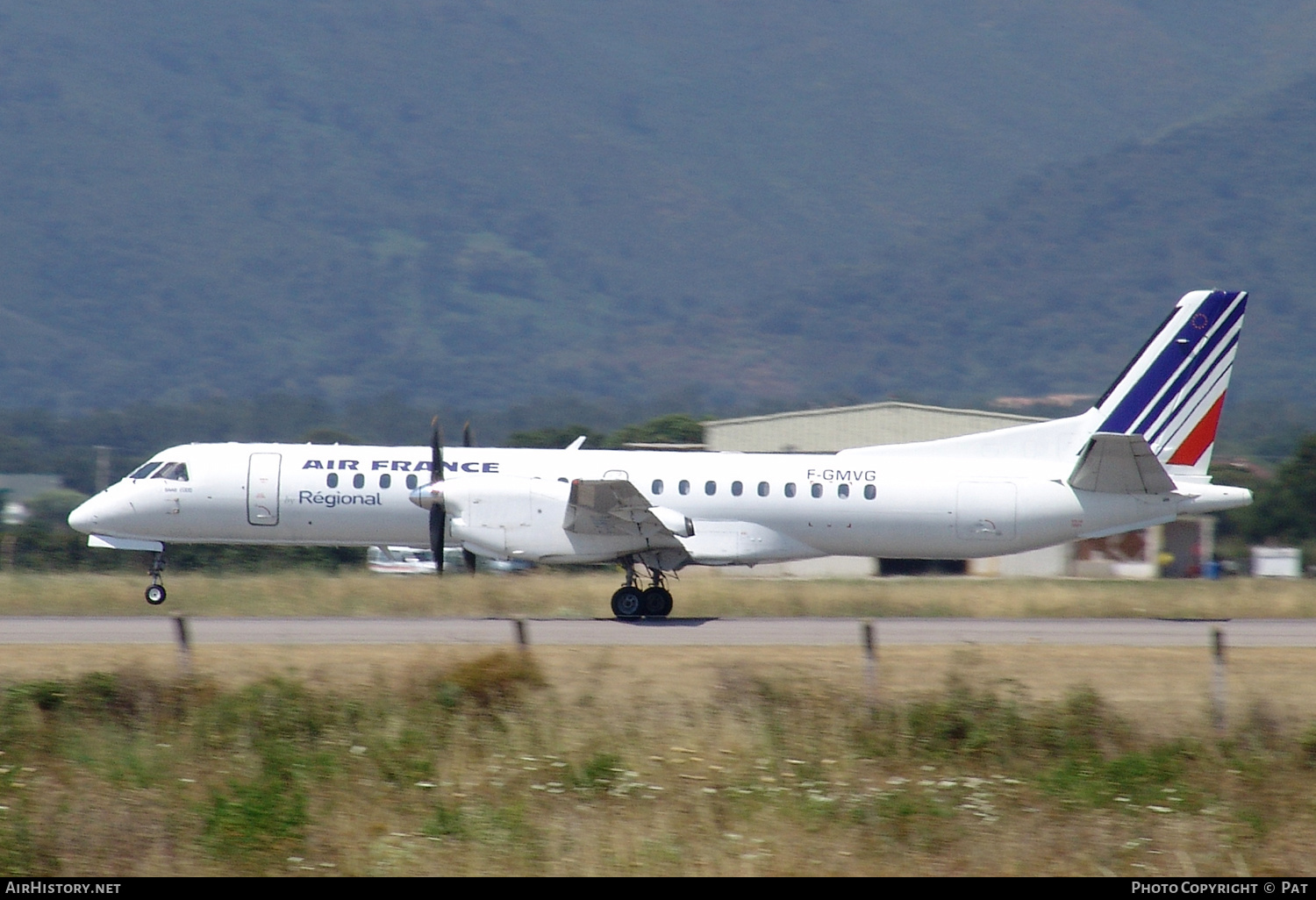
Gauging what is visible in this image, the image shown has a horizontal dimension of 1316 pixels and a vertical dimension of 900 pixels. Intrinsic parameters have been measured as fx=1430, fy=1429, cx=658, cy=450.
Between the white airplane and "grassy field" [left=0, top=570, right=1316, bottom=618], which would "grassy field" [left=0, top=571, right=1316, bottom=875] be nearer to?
the white airplane

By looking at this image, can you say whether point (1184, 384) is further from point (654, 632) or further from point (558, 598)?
point (558, 598)

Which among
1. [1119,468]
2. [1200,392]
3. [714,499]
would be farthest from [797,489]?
[1200,392]

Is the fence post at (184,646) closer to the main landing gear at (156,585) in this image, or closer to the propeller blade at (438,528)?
the propeller blade at (438,528)

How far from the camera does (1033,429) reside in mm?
24641

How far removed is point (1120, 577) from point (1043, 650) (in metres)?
21.0

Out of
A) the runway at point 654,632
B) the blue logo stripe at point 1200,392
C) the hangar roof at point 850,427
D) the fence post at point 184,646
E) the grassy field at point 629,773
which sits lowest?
the grassy field at point 629,773

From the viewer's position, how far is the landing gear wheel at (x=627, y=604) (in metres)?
23.4

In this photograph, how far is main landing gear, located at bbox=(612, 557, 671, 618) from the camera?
23422mm

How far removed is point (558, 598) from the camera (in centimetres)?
2619

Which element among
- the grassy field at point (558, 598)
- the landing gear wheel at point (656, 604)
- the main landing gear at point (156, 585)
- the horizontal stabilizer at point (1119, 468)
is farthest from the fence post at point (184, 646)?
the horizontal stabilizer at point (1119, 468)

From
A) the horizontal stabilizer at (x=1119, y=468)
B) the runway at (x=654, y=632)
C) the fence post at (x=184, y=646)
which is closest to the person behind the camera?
the fence post at (x=184, y=646)

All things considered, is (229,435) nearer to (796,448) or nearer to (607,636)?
(796,448)

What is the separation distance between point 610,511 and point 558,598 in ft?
14.0

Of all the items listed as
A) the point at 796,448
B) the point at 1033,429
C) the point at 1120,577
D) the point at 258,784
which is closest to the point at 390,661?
the point at 258,784
